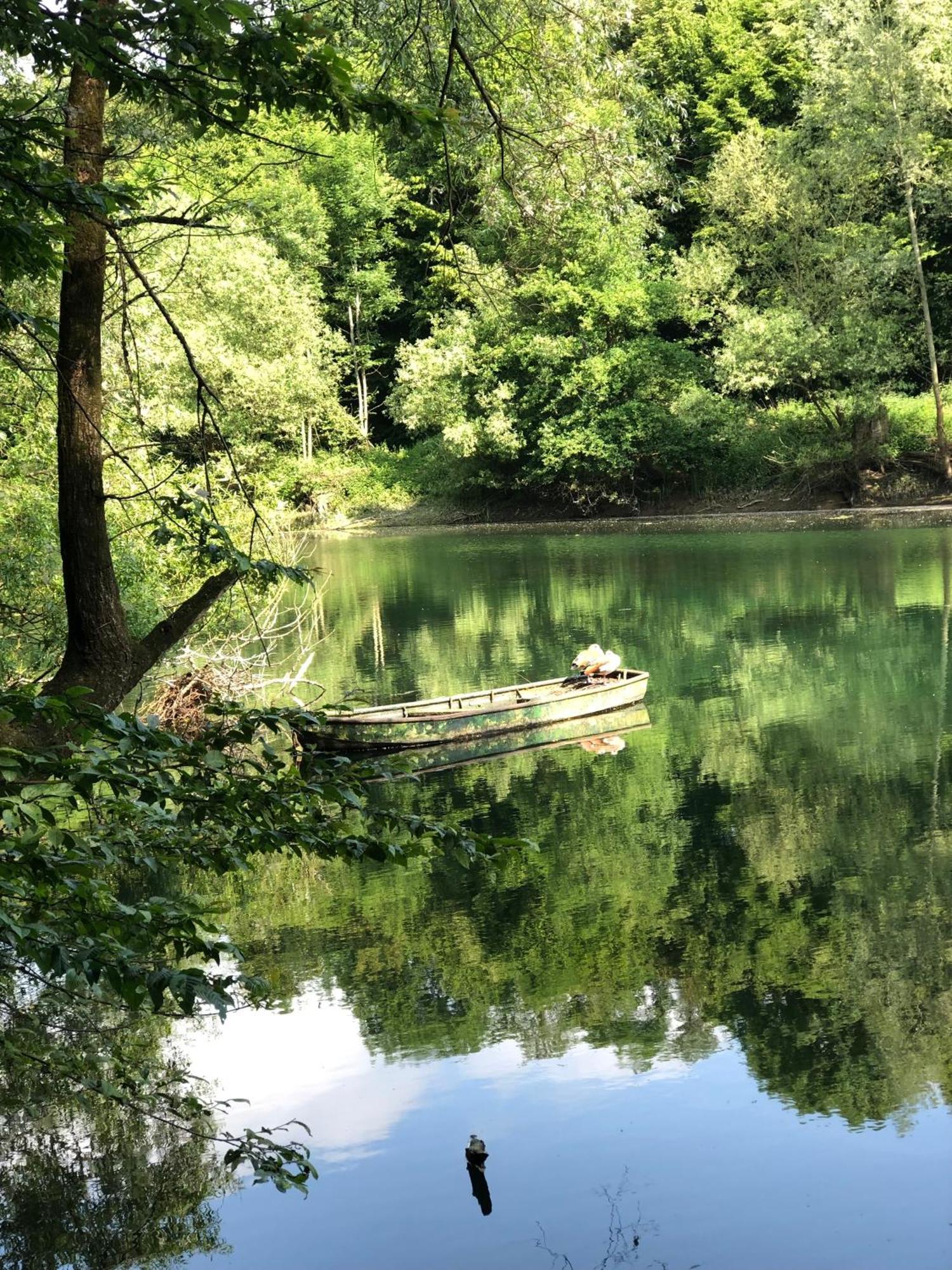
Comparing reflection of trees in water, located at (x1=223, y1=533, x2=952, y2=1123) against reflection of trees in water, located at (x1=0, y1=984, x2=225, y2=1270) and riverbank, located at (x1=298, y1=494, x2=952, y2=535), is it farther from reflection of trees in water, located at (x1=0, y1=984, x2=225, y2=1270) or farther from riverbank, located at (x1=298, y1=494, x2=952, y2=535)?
riverbank, located at (x1=298, y1=494, x2=952, y2=535)

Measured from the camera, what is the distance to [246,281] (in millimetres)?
38844

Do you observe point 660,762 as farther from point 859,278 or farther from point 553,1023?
point 859,278

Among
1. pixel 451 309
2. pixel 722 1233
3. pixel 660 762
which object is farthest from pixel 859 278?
pixel 722 1233

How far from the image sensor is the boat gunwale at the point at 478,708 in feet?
55.3

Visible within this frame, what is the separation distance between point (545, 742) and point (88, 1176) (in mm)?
11497

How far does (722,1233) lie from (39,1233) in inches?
120

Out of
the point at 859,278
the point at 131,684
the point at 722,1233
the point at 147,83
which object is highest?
the point at 859,278

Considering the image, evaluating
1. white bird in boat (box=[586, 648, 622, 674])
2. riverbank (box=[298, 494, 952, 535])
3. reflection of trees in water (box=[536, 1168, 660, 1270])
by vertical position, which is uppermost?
riverbank (box=[298, 494, 952, 535])

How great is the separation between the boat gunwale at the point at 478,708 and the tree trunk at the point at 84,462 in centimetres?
1018

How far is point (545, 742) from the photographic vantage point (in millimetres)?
17828

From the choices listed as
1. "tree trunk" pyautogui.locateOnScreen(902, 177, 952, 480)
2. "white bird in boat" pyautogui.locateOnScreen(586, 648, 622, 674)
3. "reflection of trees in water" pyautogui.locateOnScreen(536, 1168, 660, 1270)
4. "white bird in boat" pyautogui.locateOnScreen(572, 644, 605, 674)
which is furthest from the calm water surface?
"tree trunk" pyautogui.locateOnScreen(902, 177, 952, 480)

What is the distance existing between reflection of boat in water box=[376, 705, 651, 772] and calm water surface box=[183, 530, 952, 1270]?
0.26 meters

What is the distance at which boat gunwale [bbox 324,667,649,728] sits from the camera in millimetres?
16844

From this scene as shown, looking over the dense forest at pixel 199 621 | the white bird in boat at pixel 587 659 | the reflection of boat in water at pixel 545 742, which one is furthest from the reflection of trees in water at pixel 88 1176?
the white bird in boat at pixel 587 659
